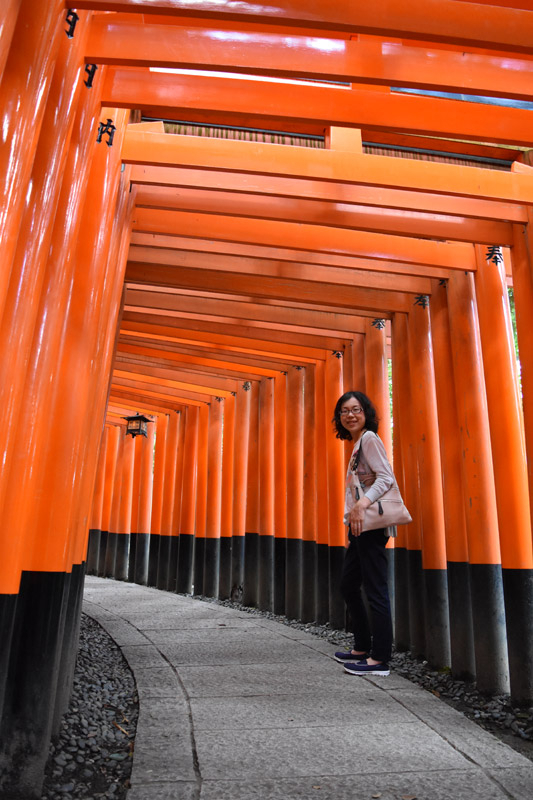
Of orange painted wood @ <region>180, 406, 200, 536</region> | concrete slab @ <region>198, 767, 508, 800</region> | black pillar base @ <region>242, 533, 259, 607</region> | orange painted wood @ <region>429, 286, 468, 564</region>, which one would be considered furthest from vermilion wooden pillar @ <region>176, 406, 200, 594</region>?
concrete slab @ <region>198, 767, 508, 800</region>

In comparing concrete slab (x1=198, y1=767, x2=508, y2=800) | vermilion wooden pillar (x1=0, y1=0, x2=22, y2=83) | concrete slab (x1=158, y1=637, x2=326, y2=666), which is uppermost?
vermilion wooden pillar (x1=0, y1=0, x2=22, y2=83)

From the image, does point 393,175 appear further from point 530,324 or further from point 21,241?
point 21,241

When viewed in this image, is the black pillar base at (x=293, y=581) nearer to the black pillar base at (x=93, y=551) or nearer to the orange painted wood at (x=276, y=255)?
the orange painted wood at (x=276, y=255)

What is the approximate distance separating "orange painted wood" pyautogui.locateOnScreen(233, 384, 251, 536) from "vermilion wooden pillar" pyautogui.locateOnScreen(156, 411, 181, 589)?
87.3 inches

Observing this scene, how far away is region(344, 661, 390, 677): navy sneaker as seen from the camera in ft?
14.2

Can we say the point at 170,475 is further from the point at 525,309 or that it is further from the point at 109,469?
the point at 525,309

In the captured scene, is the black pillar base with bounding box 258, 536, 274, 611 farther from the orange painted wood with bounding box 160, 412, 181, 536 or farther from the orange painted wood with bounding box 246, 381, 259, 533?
the orange painted wood with bounding box 160, 412, 181, 536

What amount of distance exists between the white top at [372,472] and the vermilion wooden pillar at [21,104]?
309 centimetres

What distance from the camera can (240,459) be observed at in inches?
367

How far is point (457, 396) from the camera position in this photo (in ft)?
16.5

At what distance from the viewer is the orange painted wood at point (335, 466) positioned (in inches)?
264

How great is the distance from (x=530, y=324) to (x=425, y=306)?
67.3 inches

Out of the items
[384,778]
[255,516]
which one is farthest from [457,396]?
[255,516]

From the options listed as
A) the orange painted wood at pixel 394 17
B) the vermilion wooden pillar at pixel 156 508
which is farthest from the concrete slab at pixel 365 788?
the vermilion wooden pillar at pixel 156 508
